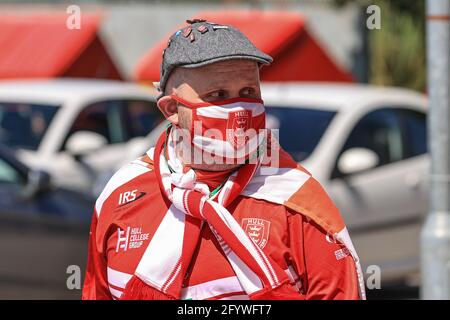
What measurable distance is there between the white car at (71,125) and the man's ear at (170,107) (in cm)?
631

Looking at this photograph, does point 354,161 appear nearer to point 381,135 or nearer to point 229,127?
point 381,135

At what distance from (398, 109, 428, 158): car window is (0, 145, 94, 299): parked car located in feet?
8.14

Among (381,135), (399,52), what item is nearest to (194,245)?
(381,135)

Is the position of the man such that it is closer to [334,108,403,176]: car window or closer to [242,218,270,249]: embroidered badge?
[242,218,270,249]: embroidered badge

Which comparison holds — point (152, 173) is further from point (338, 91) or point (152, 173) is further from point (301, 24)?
point (301, 24)

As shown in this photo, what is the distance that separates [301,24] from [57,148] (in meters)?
5.37

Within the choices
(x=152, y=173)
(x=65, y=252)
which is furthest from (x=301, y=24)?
(x=152, y=173)

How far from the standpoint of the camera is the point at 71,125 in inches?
395

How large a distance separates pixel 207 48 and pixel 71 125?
702 cm

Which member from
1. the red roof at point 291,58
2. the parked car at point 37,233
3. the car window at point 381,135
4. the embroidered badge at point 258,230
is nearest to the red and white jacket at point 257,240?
the embroidered badge at point 258,230

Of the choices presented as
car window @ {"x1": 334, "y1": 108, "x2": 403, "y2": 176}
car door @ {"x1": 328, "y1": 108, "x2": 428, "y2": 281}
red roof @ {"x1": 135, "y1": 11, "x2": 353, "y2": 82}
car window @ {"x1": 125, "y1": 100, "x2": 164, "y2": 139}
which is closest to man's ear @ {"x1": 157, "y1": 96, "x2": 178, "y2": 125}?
car door @ {"x1": 328, "y1": 108, "x2": 428, "y2": 281}

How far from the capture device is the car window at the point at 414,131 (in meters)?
9.01
